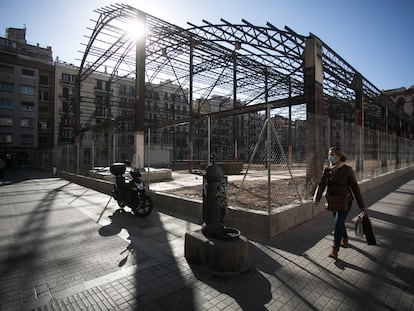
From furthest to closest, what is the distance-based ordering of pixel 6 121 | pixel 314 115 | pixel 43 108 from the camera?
1. pixel 43 108
2. pixel 6 121
3. pixel 314 115

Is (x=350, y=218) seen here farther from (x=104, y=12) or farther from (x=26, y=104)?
(x=26, y=104)

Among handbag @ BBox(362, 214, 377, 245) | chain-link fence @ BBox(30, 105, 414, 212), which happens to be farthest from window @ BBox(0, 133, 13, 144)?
handbag @ BBox(362, 214, 377, 245)

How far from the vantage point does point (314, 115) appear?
649cm

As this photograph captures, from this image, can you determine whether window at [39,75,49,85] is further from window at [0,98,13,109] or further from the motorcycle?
the motorcycle

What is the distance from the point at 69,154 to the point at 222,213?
16235 mm

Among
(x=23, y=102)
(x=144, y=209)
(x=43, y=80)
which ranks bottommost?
(x=144, y=209)

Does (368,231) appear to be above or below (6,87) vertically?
below

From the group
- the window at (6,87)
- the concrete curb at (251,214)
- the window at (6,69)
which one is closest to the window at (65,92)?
the window at (6,87)

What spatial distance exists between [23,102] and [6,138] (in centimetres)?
619

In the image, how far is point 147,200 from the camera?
6.25 m

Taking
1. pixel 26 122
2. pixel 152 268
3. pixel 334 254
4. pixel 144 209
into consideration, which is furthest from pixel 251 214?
pixel 26 122

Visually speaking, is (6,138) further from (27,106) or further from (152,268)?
(152,268)

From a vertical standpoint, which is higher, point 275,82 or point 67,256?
point 275,82

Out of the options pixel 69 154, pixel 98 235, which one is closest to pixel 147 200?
pixel 98 235
